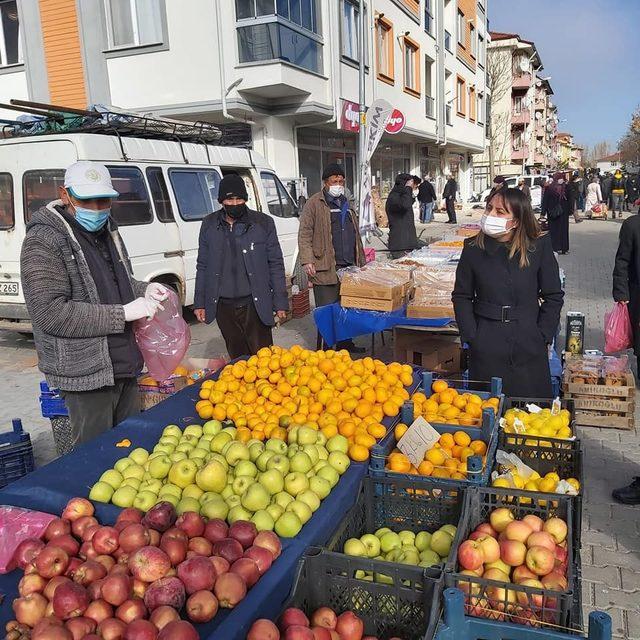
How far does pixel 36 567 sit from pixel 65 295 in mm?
1432

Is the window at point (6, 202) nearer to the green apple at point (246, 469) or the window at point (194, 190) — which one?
the window at point (194, 190)

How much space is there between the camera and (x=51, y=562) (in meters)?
2.02

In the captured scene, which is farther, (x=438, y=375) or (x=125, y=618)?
(x=438, y=375)

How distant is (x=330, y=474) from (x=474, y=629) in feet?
3.15

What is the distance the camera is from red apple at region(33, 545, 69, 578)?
2.01 m

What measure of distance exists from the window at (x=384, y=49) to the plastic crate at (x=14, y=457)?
18.4m

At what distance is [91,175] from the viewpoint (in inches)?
122

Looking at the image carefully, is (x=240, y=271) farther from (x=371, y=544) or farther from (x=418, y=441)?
(x=371, y=544)

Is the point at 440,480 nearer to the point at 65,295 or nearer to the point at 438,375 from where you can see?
the point at 65,295

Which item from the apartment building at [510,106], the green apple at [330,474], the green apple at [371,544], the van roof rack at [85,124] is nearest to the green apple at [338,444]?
the green apple at [330,474]

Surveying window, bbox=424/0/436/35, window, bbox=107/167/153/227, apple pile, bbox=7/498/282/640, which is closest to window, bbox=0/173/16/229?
window, bbox=107/167/153/227

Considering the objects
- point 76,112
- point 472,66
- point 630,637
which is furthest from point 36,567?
point 472,66

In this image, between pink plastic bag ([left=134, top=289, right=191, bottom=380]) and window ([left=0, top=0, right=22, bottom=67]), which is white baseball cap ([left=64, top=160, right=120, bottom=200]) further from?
window ([left=0, top=0, right=22, bottom=67])

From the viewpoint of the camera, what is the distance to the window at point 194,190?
8.51 meters
